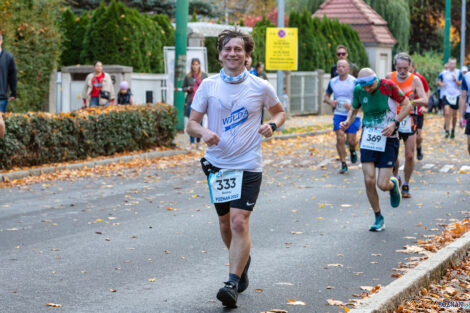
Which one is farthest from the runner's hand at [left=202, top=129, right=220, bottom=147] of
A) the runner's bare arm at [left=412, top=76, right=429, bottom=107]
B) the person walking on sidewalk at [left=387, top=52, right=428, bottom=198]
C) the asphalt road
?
the runner's bare arm at [left=412, top=76, right=429, bottom=107]

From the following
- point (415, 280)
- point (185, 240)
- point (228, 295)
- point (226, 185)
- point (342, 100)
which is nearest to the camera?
point (228, 295)

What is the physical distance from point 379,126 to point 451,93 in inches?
527

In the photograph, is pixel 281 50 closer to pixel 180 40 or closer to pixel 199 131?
pixel 180 40

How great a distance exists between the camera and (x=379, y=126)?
30.4 ft

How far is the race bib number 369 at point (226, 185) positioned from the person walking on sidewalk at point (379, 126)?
3.35 m

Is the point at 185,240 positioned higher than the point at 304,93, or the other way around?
the point at 304,93

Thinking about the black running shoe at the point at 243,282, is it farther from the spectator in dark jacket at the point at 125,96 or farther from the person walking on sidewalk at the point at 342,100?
the spectator in dark jacket at the point at 125,96

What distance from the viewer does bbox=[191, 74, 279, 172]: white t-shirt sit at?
6.03 metres

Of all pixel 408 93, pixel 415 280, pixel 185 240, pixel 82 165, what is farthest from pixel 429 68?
pixel 415 280

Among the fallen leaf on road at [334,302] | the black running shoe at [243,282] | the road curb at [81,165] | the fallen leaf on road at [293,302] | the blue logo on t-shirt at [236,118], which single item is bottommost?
the road curb at [81,165]

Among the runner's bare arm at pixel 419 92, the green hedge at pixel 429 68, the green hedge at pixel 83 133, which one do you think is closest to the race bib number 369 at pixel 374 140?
the runner's bare arm at pixel 419 92

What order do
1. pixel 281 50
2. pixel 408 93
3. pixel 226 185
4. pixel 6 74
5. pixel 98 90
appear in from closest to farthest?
pixel 226 185, pixel 408 93, pixel 6 74, pixel 98 90, pixel 281 50

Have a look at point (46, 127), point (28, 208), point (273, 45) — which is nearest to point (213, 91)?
point (28, 208)

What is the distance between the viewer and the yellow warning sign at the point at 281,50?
2417 cm
